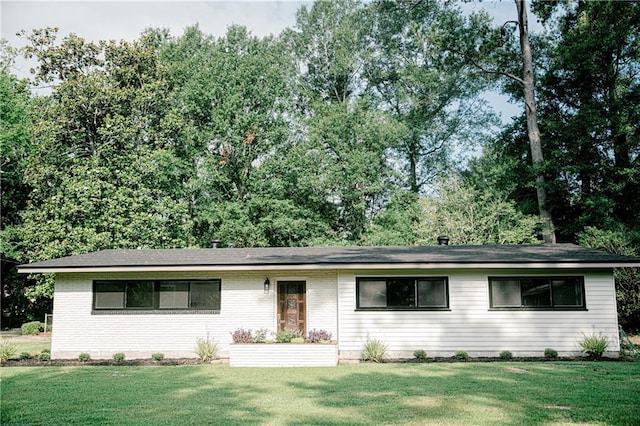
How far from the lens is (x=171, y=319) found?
14352 millimetres

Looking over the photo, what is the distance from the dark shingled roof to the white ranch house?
0.17 ft

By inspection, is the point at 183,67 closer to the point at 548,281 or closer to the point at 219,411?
the point at 548,281

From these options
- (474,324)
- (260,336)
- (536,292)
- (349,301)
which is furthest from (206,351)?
(536,292)

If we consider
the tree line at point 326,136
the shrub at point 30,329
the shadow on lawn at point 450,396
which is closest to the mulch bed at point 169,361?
the shadow on lawn at point 450,396

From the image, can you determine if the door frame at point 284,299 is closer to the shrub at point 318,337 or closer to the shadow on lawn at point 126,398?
the shrub at point 318,337


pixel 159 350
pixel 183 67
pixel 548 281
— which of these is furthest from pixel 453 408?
pixel 183 67

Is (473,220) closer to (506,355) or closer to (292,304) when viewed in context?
(506,355)

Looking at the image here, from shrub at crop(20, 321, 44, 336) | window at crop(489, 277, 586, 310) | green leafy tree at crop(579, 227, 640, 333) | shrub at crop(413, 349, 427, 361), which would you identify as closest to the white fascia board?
window at crop(489, 277, 586, 310)

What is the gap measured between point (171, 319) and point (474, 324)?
8.06 metres

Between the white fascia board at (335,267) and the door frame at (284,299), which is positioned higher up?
the white fascia board at (335,267)

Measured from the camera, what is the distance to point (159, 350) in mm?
14258

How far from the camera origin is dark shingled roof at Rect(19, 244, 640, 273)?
13.3 m

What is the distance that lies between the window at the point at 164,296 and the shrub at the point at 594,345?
948 cm

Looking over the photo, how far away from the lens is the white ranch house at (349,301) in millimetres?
13375
